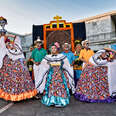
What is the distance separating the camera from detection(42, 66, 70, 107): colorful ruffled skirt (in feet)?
8.39

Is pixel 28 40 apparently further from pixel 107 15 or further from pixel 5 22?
pixel 5 22

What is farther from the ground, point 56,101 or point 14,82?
point 14,82

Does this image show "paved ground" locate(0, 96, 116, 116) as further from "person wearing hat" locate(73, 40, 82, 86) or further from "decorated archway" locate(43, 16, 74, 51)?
"decorated archway" locate(43, 16, 74, 51)

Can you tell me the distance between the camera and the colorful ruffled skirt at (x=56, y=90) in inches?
101

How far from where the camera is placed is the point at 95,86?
9.43 feet

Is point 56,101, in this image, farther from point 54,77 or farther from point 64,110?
point 54,77

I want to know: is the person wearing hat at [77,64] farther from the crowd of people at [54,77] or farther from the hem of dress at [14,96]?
the hem of dress at [14,96]

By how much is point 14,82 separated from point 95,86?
2178mm

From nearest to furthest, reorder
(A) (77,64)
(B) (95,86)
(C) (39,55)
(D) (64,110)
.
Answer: (D) (64,110), (B) (95,86), (C) (39,55), (A) (77,64)

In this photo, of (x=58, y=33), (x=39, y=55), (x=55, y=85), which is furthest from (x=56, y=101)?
(x=58, y=33)

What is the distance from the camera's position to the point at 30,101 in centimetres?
297

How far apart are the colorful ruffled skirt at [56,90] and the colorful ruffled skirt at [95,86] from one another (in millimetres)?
586

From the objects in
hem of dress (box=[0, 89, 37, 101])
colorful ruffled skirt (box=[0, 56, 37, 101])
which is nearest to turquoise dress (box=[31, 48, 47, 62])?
colorful ruffled skirt (box=[0, 56, 37, 101])

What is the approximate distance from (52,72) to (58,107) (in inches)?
34.4
